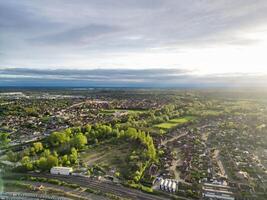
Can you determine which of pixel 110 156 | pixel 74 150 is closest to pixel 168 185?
pixel 110 156

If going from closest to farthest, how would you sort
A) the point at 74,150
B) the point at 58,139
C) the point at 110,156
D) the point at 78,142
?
the point at 74,150 → the point at 110,156 → the point at 78,142 → the point at 58,139

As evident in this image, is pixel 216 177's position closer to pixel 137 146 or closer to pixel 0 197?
pixel 137 146

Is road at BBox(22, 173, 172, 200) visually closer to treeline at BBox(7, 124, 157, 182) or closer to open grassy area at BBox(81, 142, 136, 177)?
treeline at BBox(7, 124, 157, 182)

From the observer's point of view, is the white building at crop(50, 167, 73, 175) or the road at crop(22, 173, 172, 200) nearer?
the road at crop(22, 173, 172, 200)

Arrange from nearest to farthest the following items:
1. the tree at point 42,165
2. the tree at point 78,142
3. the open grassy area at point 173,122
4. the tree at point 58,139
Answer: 1. the tree at point 42,165
2. the tree at point 78,142
3. the tree at point 58,139
4. the open grassy area at point 173,122

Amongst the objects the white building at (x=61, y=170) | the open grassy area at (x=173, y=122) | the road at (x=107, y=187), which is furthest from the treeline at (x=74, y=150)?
the open grassy area at (x=173, y=122)

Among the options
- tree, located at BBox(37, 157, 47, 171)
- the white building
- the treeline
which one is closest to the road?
the white building

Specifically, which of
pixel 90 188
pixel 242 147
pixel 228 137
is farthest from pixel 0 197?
pixel 228 137

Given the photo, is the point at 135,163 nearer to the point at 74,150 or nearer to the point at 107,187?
the point at 107,187

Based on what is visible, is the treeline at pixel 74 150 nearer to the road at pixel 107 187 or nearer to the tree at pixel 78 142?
the tree at pixel 78 142
